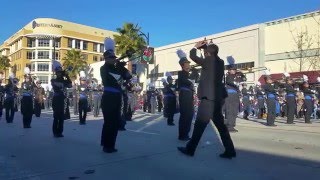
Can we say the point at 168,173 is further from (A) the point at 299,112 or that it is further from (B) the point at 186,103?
(A) the point at 299,112

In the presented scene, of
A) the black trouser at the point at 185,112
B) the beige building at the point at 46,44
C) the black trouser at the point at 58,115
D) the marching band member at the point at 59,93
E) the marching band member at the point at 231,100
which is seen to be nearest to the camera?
the black trouser at the point at 185,112

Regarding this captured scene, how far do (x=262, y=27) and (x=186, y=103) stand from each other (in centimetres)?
3638

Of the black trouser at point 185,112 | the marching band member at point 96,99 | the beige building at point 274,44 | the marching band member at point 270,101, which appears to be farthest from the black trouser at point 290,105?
the beige building at point 274,44

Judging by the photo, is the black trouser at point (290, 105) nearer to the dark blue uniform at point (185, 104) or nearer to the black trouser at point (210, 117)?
the dark blue uniform at point (185, 104)

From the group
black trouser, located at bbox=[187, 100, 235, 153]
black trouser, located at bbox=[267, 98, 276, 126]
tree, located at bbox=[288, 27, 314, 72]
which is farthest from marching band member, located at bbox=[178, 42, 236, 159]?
tree, located at bbox=[288, 27, 314, 72]

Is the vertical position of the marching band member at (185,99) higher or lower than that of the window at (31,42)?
lower

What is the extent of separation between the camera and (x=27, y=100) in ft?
46.1

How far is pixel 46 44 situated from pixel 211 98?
10181 centimetres

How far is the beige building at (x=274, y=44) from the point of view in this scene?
132 ft

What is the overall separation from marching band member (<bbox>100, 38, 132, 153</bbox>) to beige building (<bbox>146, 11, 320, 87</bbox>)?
1254 inches

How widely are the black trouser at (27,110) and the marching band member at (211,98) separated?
8.00 m

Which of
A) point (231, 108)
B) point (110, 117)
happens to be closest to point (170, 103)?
point (231, 108)

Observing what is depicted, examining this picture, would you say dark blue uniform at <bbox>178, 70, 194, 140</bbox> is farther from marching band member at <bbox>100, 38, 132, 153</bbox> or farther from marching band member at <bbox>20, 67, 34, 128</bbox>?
marching band member at <bbox>20, 67, 34, 128</bbox>

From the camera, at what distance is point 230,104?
40.3ft
